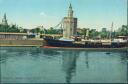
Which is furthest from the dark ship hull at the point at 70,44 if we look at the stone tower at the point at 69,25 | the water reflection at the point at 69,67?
the water reflection at the point at 69,67

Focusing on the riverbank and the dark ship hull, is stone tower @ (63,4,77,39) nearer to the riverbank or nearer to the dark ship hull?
the riverbank

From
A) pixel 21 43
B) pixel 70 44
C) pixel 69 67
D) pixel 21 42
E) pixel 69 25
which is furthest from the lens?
pixel 69 25

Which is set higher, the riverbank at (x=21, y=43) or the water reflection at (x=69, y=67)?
the riverbank at (x=21, y=43)

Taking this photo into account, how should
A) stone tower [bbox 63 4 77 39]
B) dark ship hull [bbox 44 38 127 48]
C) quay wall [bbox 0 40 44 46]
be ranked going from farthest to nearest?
stone tower [bbox 63 4 77 39]
quay wall [bbox 0 40 44 46]
dark ship hull [bbox 44 38 127 48]

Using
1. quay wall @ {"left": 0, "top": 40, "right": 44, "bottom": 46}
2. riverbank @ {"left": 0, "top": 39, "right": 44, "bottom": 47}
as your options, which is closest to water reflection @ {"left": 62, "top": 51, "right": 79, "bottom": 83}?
riverbank @ {"left": 0, "top": 39, "right": 44, "bottom": 47}

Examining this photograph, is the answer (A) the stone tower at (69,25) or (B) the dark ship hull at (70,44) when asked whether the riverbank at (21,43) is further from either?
(A) the stone tower at (69,25)

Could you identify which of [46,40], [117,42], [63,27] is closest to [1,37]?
[46,40]

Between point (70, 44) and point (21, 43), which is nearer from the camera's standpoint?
point (70, 44)

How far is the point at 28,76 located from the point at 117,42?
97591mm

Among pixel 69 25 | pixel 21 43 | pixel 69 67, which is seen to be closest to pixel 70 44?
pixel 21 43

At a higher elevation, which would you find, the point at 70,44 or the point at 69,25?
the point at 69,25

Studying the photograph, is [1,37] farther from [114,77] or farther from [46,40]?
[114,77]

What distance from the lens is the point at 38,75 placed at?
159 ft

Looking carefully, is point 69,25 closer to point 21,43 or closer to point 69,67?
point 21,43
